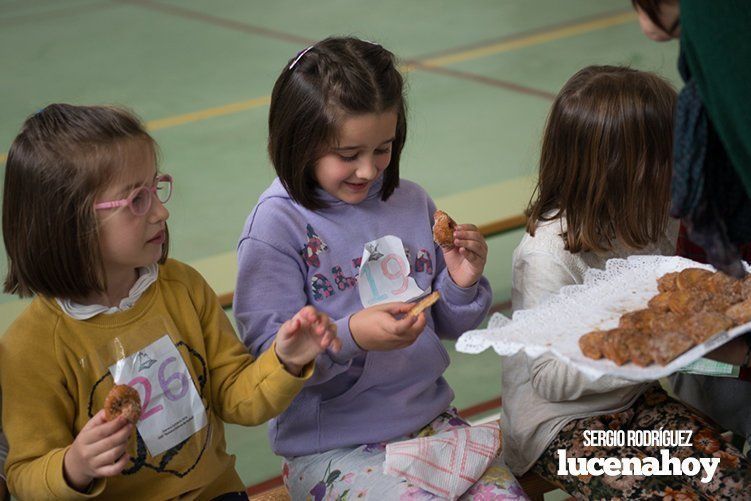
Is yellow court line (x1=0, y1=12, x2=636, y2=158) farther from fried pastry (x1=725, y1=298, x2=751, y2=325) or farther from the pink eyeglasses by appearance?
fried pastry (x1=725, y1=298, x2=751, y2=325)

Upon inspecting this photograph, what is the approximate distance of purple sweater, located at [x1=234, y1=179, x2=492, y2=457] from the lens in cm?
180

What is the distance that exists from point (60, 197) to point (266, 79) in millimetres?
4278

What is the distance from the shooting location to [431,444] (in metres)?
1.76

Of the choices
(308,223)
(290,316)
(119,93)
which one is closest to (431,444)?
(290,316)

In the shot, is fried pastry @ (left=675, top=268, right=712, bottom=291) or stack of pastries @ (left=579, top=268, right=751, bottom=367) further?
fried pastry @ (left=675, top=268, right=712, bottom=291)

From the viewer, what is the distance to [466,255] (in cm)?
183

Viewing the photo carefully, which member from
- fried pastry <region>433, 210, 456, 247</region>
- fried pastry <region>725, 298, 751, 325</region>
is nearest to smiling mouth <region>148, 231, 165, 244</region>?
fried pastry <region>433, 210, 456, 247</region>

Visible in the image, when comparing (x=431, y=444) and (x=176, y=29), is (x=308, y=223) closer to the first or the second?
(x=431, y=444)

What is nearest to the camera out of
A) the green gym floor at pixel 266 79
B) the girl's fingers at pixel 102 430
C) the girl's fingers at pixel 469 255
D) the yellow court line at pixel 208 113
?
the girl's fingers at pixel 102 430

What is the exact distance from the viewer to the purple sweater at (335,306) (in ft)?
5.90

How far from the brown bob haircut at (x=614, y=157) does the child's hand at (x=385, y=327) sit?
421 mm

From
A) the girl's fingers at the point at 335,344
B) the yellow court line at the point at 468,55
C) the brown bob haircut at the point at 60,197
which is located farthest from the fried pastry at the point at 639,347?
the yellow court line at the point at 468,55

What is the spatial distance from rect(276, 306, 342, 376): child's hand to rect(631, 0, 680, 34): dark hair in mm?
622

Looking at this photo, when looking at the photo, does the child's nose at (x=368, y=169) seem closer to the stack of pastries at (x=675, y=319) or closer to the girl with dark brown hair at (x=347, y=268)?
the girl with dark brown hair at (x=347, y=268)
